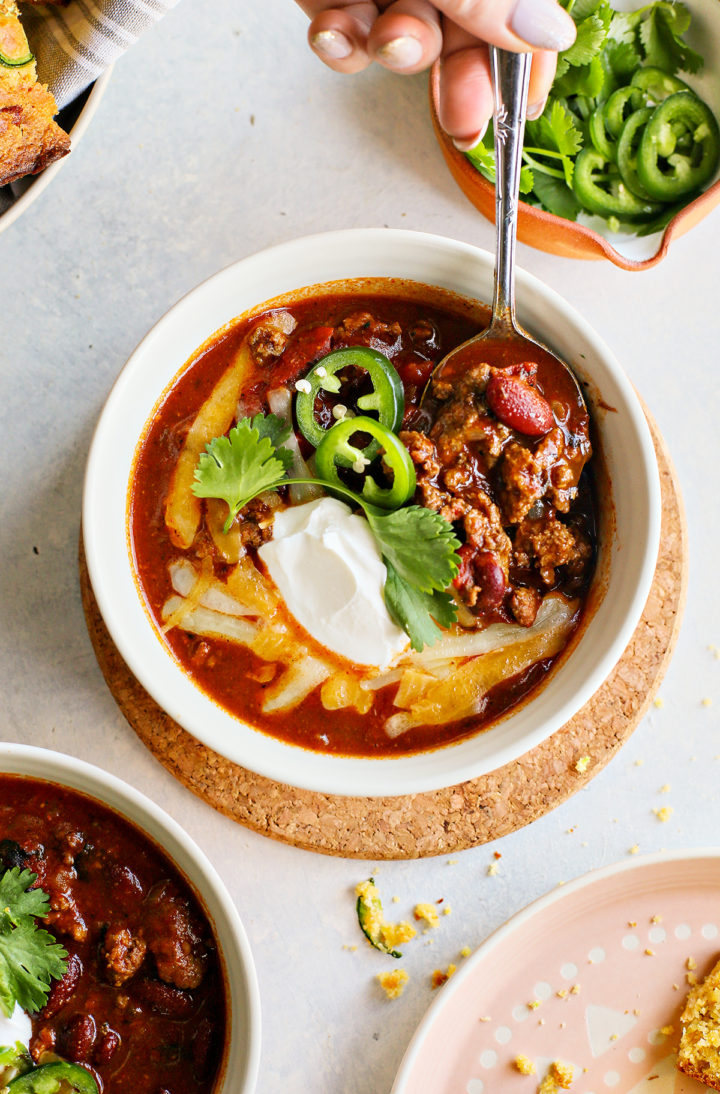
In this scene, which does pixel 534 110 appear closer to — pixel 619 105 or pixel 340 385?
pixel 619 105

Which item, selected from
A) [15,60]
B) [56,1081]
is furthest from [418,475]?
[56,1081]

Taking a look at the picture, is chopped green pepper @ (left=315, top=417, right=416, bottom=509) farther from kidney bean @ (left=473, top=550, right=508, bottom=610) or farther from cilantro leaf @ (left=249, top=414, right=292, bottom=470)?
kidney bean @ (left=473, top=550, right=508, bottom=610)

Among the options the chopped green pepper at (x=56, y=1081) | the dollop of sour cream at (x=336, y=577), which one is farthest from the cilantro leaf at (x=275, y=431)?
the chopped green pepper at (x=56, y=1081)

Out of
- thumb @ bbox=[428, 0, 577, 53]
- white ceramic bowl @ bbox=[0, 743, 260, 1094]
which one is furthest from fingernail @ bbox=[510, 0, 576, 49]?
white ceramic bowl @ bbox=[0, 743, 260, 1094]

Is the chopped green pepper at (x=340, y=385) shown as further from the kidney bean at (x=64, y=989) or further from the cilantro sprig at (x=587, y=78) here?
the kidney bean at (x=64, y=989)

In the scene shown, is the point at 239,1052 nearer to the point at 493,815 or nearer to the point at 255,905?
the point at 255,905
